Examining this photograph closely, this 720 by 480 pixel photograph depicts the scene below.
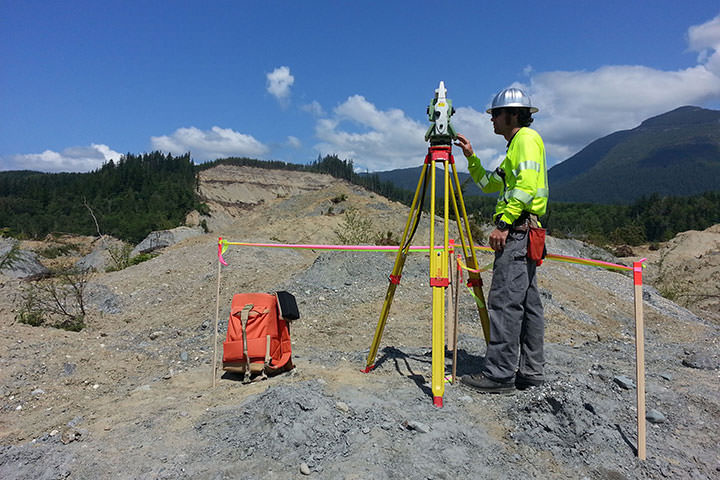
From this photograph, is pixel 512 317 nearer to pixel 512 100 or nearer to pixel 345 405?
pixel 345 405

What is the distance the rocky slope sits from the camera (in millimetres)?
2680

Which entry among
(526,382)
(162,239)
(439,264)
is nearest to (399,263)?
(439,264)

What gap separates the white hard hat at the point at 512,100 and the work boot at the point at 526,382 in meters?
2.32

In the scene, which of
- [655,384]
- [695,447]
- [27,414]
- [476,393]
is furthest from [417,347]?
[27,414]

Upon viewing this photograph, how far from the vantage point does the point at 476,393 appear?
3568mm

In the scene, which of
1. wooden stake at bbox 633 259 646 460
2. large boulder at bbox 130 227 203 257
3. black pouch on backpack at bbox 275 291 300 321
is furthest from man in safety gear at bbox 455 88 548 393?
large boulder at bbox 130 227 203 257

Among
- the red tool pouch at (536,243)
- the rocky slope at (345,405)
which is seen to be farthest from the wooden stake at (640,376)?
the red tool pouch at (536,243)

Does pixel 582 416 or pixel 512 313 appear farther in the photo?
pixel 512 313

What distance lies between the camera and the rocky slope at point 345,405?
2.68 meters

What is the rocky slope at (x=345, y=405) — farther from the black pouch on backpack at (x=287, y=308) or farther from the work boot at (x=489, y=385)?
the black pouch on backpack at (x=287, y=308)

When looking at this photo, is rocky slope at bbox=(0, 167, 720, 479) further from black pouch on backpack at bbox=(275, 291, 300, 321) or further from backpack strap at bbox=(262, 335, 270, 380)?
black pouch on backpack at bbox=(275, 291, 300, 321)

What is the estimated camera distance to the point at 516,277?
347 centimetres

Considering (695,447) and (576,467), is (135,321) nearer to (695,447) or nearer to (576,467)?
(576,467)

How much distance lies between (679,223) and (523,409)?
53.2 meters
